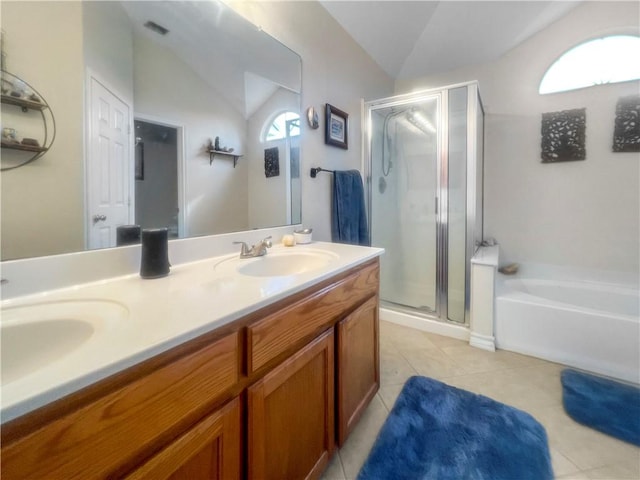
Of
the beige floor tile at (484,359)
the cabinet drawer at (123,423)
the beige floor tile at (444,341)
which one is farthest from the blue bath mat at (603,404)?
the cabinet drawer at (123,423)

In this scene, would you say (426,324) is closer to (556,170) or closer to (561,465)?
(561,465)

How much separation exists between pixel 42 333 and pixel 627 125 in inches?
136

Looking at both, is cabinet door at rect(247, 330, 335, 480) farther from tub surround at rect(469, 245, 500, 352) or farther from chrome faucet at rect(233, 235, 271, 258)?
tub surround at rect(469, 245, 500, 352)

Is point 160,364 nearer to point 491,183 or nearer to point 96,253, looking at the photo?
point 96,253

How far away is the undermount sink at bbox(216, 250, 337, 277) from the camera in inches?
43.3

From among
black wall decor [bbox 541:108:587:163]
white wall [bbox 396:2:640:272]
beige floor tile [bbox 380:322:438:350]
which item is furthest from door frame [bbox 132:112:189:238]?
black wall decor [bbox 541:108:587:163]

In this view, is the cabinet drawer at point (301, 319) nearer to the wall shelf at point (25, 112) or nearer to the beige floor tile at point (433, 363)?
the wall shelf at point (25, 112)

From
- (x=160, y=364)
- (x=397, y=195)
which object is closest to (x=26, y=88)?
(x=160, y=364)

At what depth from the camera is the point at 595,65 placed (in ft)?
7.16

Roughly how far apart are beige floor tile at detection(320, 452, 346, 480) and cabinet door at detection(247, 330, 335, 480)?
0.39ft

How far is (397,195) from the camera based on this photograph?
2.61 m

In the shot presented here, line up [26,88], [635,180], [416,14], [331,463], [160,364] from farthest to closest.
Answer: [416,14] → [635,180] → [331,463] → [26,88] → [160,364]

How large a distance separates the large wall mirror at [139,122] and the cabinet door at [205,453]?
25.2 inches

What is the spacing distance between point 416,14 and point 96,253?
2.75 m
